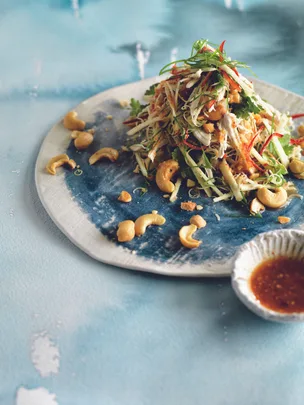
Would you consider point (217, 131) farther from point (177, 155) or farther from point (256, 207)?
point (256, 207)

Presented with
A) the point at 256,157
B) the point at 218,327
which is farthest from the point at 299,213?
the point at 218,327

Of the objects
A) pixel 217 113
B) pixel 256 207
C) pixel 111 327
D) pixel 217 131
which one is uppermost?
pixel 217 113

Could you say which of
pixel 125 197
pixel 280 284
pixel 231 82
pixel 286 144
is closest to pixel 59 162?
pixel 125 197

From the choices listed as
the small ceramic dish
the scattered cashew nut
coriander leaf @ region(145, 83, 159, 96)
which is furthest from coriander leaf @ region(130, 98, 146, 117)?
the small ceramic dish

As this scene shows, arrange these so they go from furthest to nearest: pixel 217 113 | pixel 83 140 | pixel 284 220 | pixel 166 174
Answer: pixel 83 140, pixel 166 174, pixel 217 113, pixel 284 220

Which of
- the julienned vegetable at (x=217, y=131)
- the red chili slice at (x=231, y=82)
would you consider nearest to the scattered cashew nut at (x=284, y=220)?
the julienned vegetable at (x=217, y=131)

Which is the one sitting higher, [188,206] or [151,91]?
[151,91]

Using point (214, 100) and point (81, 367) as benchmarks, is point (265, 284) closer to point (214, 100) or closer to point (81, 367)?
point (81, 367)

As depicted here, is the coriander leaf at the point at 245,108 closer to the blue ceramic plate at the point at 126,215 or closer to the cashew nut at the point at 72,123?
the blue ceramic plate at the point at 126,215
